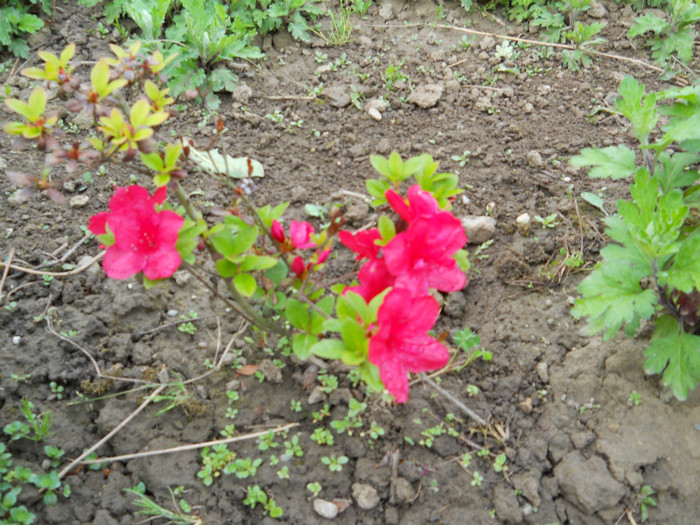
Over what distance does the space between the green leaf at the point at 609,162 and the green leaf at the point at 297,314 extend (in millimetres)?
1170

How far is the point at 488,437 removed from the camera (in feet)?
6.97

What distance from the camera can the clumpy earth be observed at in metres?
1.99

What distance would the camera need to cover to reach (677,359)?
195 cm

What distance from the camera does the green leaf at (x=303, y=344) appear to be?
1.74 m

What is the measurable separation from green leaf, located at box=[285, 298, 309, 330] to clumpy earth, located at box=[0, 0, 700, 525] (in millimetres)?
422

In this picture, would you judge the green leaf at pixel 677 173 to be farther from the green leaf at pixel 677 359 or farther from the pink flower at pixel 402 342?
the pink flower at pixel 402 342

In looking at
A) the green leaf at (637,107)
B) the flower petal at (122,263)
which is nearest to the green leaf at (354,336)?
the flower petal at (122,263)

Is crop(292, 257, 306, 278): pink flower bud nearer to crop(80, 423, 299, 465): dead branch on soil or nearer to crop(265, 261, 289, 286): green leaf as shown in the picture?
crop(265, 261, 289, 286): green leaf

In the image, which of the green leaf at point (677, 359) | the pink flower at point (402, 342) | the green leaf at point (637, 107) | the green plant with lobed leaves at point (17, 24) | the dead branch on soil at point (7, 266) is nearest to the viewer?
the pink flower at point (402, 342)

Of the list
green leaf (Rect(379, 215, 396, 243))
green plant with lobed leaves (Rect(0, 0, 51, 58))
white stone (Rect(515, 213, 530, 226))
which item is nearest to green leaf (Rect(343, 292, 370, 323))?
green leaf (Rect(379, 215, 396, 243))

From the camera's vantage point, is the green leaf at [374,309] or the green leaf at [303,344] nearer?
the green leaf at [374,309]

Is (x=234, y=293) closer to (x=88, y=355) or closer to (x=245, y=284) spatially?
(x=245, y=284)

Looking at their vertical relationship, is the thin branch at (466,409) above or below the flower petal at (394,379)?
below

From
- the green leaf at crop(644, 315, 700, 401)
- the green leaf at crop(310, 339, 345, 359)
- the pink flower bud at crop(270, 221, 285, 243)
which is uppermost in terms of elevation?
the pink flower bud at crop(270, 221, 285, 243)
